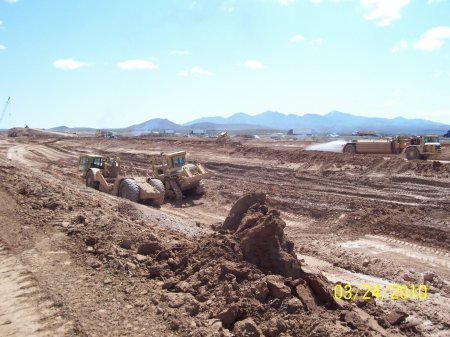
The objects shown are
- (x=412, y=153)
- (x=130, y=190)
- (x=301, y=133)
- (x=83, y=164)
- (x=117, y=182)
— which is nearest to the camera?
(x=130, y=190)

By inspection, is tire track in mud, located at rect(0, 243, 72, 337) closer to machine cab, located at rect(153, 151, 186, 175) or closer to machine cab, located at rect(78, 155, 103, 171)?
machine cab, located at rect(153, 151, 186, 175)

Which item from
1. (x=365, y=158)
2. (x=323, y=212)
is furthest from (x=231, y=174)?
(x=323, y=212)

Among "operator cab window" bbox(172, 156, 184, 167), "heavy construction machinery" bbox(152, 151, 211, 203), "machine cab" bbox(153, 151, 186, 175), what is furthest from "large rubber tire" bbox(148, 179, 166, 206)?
"operator cab window" bbox(172, 156, 184, 167)

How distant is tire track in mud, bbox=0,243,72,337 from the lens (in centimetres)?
499

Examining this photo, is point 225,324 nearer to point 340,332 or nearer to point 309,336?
point 309,336

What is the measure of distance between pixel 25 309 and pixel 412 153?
79.6 feet

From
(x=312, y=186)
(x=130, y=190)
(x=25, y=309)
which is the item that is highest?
(x=130, y=190)

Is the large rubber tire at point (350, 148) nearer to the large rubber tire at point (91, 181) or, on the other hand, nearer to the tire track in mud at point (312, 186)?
the tire track in mud at point (312, 186)

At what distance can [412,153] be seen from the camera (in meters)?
25.3

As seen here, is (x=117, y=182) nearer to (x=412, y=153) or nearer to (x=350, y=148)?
(x=412, y=153)

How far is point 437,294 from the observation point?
324 inches

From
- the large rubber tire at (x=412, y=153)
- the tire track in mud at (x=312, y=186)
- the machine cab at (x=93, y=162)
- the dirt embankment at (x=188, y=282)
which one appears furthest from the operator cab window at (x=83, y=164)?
the large rubber tire at (x=412, y=153)

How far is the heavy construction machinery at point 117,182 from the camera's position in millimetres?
15430

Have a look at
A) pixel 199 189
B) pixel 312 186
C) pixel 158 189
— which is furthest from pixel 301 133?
pixel 158 189
